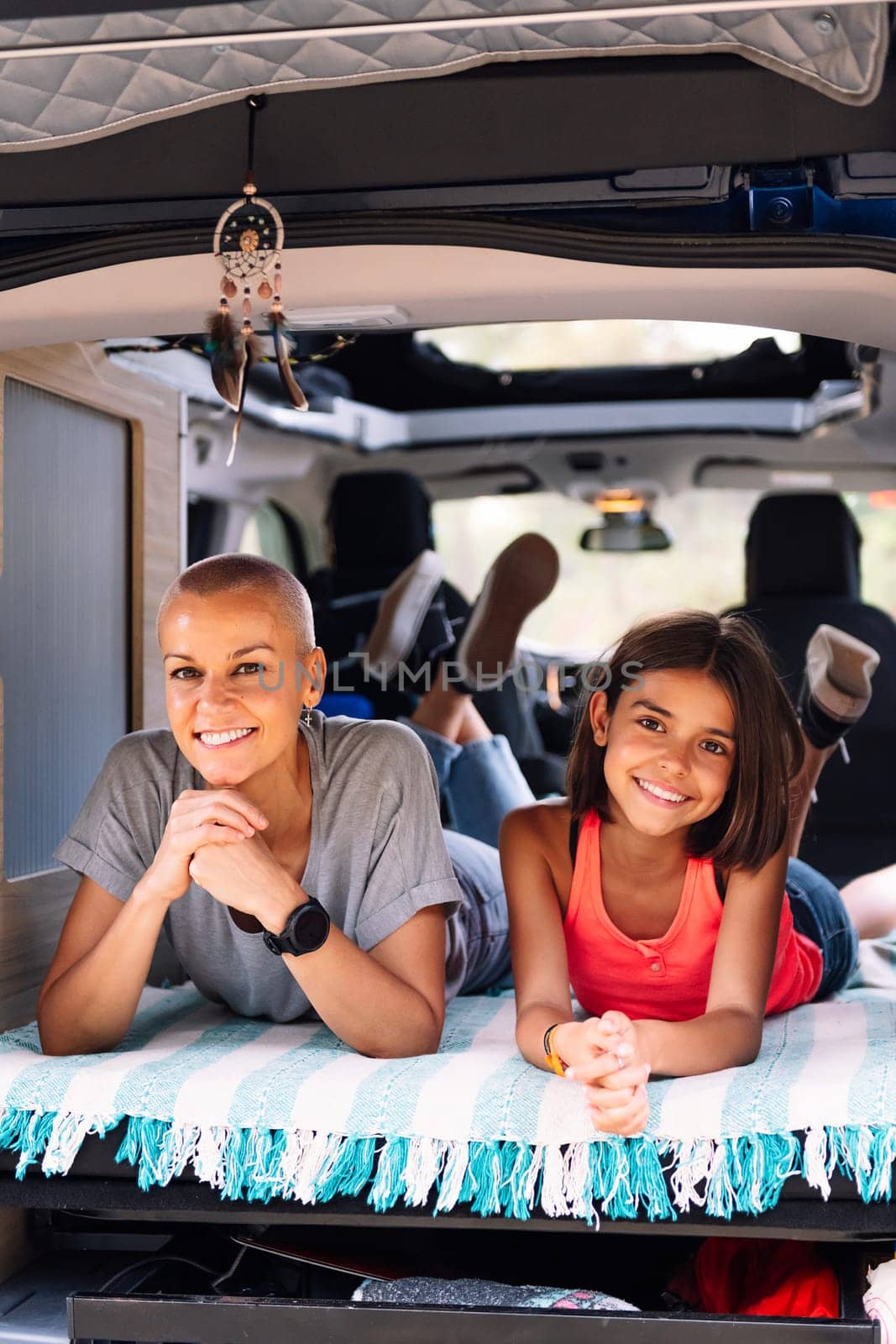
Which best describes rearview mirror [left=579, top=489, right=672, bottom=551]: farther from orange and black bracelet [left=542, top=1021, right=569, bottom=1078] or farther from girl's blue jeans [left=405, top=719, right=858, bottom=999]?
orange and black bracelet [left=542, top=1021, right=569, bottom=1078]

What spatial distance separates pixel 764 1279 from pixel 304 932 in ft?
2.48

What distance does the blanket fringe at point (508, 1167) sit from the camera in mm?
1526

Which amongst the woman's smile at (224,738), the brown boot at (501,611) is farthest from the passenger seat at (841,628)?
the woman's smile at (224,738)

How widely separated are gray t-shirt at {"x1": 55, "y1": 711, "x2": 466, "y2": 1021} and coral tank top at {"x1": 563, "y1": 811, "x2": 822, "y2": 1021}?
0.70ft

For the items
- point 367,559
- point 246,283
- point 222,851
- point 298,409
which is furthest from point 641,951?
point 367,559

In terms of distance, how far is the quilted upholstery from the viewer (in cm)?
136

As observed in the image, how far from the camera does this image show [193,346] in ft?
8.17

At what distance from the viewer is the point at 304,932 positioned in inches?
67.1

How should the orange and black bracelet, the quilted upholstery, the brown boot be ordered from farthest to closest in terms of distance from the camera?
the brown boot
the orange and black bracelet
the quilted upholstery

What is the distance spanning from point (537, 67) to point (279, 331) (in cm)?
48

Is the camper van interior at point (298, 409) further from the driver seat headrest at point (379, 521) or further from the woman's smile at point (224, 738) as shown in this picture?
the driver seat headrest at point (379, 521)

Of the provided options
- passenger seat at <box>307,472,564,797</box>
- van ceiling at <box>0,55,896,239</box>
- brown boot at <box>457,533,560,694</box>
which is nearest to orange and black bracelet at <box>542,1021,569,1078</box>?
van ceiling at <box>0,55,896,239</box>

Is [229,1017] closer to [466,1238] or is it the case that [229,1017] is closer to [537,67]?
[466,1238]

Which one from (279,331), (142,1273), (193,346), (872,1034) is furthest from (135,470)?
(872,1034)
